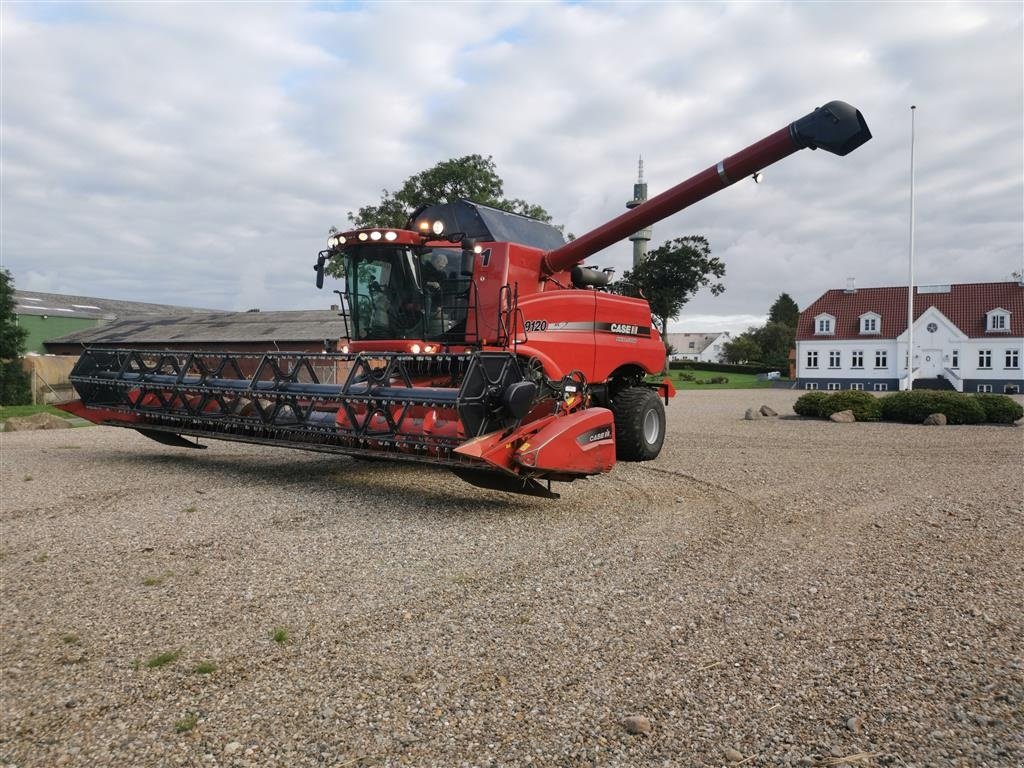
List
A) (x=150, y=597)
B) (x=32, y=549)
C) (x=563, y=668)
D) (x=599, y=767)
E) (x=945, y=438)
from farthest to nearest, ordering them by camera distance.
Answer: (x=945, y=438), (x=32, y=549), (x=150, y=597), (x=563, y=668), (x=599, y=767)

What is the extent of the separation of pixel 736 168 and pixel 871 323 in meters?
42.7

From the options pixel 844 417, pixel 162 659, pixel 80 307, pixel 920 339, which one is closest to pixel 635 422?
pixel 162 659

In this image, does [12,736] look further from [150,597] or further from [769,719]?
[769,719]

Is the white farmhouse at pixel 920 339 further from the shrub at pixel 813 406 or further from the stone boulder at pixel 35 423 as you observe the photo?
the stone boulder at pixel 35 423

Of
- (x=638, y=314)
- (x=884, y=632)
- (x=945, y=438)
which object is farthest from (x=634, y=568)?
(x=945, y=438)

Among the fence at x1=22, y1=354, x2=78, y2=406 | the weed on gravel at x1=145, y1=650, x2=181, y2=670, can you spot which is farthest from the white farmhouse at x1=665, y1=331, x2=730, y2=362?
the weed on gravel at x1=145, y1=650, x2=181, y2=670

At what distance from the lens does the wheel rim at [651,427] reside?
397 inches

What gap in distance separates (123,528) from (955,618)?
6.18 m

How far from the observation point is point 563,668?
3469mm

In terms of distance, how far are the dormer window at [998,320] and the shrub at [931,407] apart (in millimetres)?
31682

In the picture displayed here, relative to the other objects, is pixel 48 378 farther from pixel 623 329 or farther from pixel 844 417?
pixel 844 417

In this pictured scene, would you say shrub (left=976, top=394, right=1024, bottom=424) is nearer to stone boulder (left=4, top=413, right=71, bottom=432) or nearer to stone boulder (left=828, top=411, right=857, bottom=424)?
stone boulder (left=828, top=411, right=857, bottom=424)

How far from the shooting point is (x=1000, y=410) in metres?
16.6

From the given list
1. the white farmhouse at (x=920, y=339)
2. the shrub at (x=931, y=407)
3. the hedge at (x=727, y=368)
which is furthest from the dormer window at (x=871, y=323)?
the shrub at (x=931, y=407)
